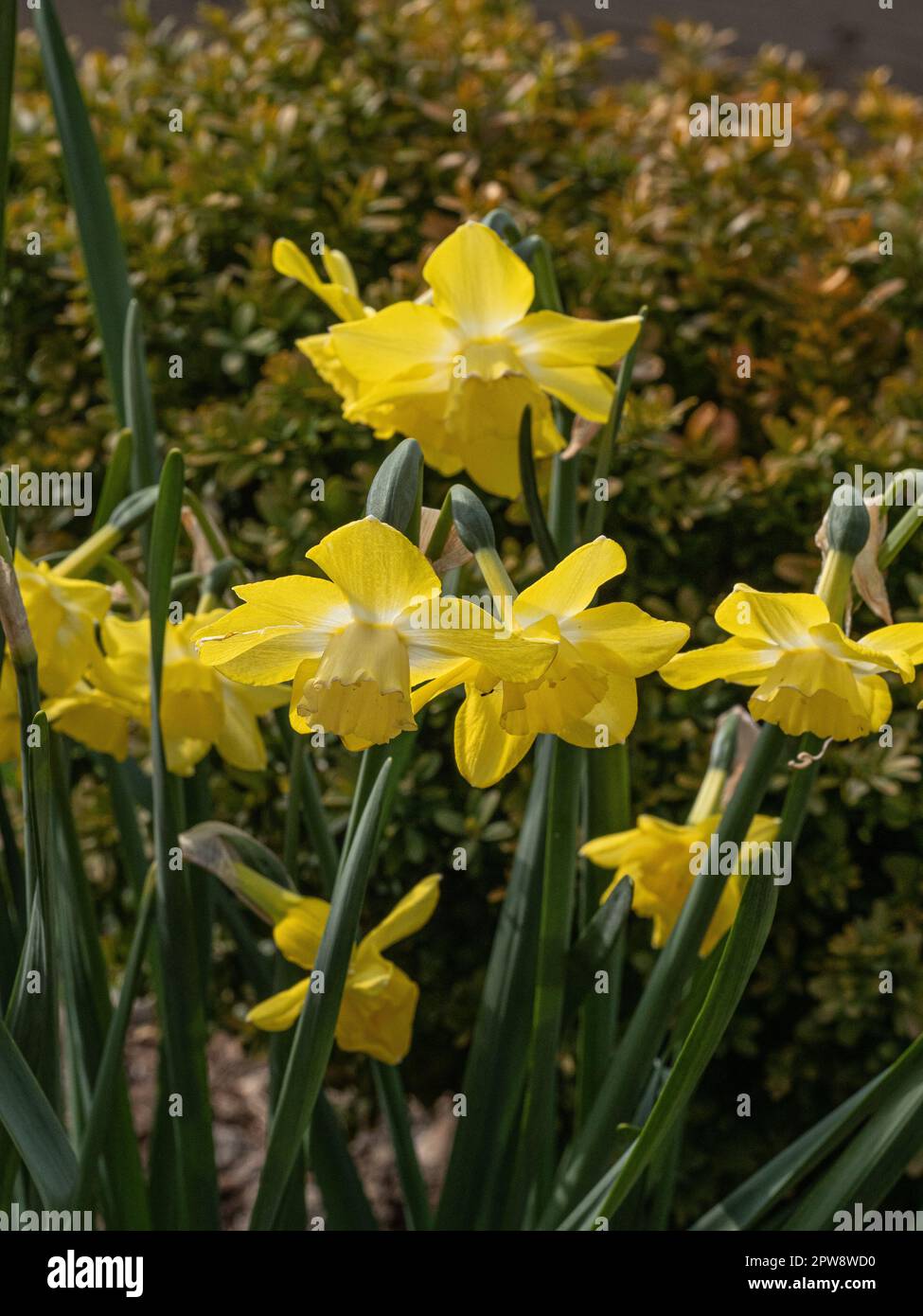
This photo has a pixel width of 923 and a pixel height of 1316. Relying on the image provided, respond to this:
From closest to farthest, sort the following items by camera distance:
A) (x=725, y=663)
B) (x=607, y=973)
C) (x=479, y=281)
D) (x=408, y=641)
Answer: (x=408, y=641) < (x=725, y=663) < (x=479, y=281) < (x=607, y=973)

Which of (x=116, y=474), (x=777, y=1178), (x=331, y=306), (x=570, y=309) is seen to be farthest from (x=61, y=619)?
(x=570, y=309)

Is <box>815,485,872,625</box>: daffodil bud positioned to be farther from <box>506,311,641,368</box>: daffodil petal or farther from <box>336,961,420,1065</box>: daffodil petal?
<box>336,961,420,1065</box>: daffodil petal

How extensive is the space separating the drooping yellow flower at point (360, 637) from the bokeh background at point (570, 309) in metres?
0.88

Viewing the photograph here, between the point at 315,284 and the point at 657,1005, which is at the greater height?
the point at 315,284

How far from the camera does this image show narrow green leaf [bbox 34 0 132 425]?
117cm

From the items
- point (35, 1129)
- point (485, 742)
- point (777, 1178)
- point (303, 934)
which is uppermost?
point (485, 742)

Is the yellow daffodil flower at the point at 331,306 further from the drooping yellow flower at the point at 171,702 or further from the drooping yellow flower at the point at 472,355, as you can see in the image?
the drooping yellow flower at the point at 171,702

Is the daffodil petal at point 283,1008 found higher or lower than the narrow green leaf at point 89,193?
lower

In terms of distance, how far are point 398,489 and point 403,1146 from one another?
28.7 inches

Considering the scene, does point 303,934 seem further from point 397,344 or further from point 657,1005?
point 397,344

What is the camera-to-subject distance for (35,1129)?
0.83 m

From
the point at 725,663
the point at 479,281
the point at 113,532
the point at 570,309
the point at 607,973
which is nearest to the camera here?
the point at 725,663

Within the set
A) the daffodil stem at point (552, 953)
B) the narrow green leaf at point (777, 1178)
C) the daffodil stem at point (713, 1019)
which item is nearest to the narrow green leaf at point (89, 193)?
the daffodil stem at point (552, 953)

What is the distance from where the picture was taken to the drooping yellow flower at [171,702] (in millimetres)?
1015
